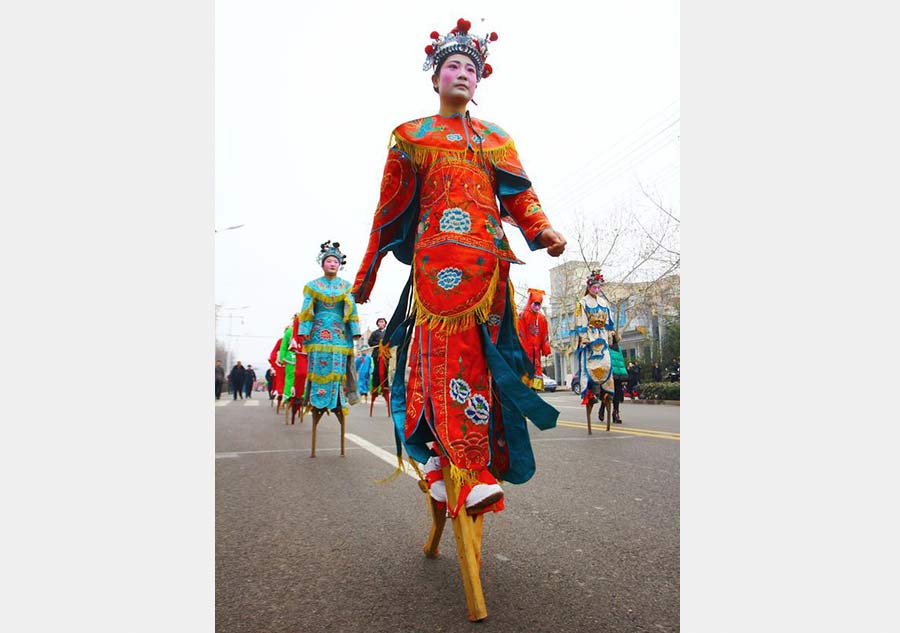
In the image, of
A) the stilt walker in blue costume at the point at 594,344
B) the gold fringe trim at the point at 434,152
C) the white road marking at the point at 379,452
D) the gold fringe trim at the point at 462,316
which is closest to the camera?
the gold fringe trim at the point at 462,316

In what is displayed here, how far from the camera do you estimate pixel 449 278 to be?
2.39 m

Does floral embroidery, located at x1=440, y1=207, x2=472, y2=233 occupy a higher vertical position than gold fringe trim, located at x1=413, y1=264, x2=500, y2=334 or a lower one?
higher

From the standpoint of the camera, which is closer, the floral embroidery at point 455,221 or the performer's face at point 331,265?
the floral embroidery at point 455,221

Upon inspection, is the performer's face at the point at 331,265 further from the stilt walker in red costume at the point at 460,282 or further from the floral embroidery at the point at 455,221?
the floral embroidery at the point at 455,221

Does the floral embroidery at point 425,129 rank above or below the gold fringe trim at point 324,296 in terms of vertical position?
above

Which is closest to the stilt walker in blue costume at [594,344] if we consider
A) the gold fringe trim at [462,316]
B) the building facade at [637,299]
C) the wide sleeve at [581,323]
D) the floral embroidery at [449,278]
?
the wide sleeve at [581,323]

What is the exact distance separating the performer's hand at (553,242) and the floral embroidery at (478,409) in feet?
2.18

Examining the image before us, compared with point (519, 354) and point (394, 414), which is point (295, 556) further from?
point (519, 354)

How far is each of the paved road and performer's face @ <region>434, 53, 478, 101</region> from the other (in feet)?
6.76

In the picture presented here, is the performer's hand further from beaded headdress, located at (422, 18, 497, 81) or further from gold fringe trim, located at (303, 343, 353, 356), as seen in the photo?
gold fringe trim, located at (303, 343, 353, 356)

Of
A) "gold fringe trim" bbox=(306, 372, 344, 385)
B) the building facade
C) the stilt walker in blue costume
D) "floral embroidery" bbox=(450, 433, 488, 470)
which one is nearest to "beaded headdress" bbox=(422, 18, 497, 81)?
"floral embroidery" bbox=(450, 433, 488, 470)

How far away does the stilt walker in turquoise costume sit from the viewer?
260 inches

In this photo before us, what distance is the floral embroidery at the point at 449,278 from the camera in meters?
2.39

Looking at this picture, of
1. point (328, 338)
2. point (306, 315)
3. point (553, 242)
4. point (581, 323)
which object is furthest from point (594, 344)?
point (553, 242)
